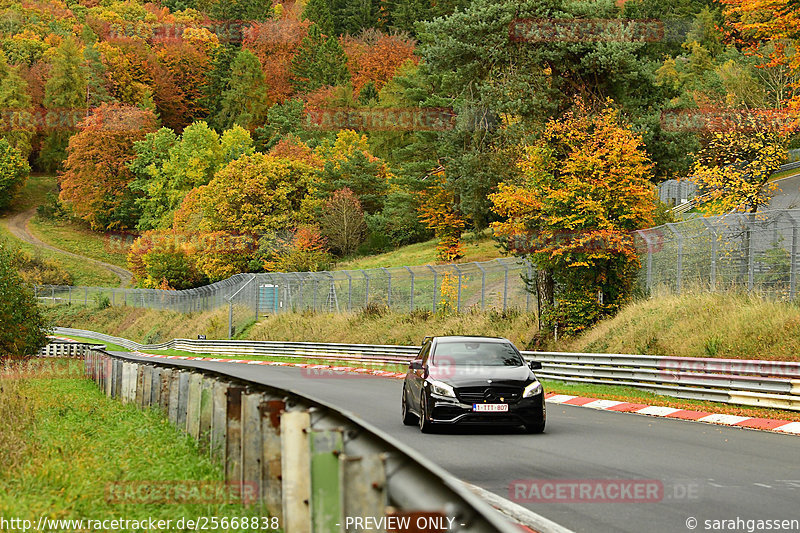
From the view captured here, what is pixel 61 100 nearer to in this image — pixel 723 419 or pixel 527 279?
pixel 527 279

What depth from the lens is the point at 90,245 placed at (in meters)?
117

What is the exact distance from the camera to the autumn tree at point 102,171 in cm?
11900

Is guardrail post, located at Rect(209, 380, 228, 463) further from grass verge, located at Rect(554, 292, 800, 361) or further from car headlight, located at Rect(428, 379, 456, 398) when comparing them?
grass verge, located at Rect(554, 292, 800, 361)

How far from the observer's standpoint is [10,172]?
12369cm

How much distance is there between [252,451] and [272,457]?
0.72m

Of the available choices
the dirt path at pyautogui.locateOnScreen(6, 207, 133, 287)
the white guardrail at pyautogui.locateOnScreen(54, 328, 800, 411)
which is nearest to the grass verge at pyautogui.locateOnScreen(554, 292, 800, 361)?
the white guardrail at pyautogui.locateOnScreen(54, 328, 800, 411)

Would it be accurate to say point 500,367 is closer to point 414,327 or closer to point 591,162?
point 591,162

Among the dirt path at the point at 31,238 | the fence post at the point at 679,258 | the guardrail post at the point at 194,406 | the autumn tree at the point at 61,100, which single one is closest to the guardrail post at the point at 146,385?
the guardrail post at the point at 194,406

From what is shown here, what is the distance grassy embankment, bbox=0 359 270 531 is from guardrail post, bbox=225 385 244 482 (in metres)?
0.31

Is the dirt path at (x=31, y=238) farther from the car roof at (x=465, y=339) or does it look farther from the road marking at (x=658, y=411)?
the car roof at (x=465, y=339)

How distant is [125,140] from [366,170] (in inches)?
1730

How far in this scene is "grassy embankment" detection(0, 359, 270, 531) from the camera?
751 centimetres

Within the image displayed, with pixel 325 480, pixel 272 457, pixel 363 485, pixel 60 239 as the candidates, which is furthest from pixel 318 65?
→ pixel 363 485

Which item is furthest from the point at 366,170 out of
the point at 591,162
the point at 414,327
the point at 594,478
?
the point at 594,478
